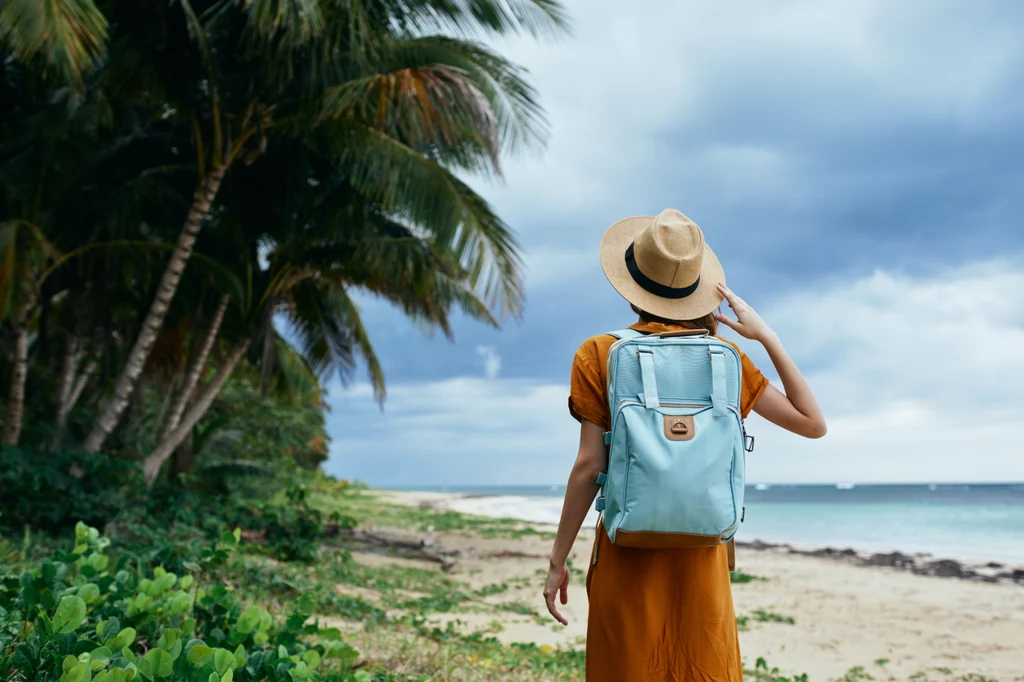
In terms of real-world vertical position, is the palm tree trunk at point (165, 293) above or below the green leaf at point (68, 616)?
above

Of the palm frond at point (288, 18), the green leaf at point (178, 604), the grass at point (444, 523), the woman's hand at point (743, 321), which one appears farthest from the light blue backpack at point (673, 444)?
the grass at point (444, 523)

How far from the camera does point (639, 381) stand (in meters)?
1.93

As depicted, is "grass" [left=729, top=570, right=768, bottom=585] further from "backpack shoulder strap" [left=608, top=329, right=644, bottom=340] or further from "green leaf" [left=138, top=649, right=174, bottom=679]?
"green leaf" [left=138, top=649, right=174, bottom=679]

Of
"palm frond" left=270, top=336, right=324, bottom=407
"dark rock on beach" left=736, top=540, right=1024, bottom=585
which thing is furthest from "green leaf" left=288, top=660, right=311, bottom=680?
"dark rock on beach" left=736, top=540, right=1024, bottom=585

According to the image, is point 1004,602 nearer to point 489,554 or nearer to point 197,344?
point 489,554

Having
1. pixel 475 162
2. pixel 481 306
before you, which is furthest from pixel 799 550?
pixel 475 162

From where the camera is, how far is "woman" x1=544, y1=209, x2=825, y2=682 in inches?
79.8

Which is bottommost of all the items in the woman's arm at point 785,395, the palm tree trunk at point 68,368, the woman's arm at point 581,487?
the woman's arm at point 581,487

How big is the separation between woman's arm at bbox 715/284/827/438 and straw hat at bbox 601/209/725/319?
0.43 ft

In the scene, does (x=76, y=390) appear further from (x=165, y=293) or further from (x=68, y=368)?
(x=165, y=293)

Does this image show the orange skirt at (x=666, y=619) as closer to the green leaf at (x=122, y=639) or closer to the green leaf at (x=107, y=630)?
the green leaf at (x=122, y=639)

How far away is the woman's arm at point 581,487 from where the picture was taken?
6.78ft

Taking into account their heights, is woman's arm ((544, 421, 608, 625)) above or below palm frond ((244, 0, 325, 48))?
below

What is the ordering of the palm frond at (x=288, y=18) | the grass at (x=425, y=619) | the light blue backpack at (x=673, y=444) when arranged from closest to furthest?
1. the light blue backpack at (x=673, y=444)
2. the grass at (x=425, y=619)
3. the palm frond at (x=288, y=18)
